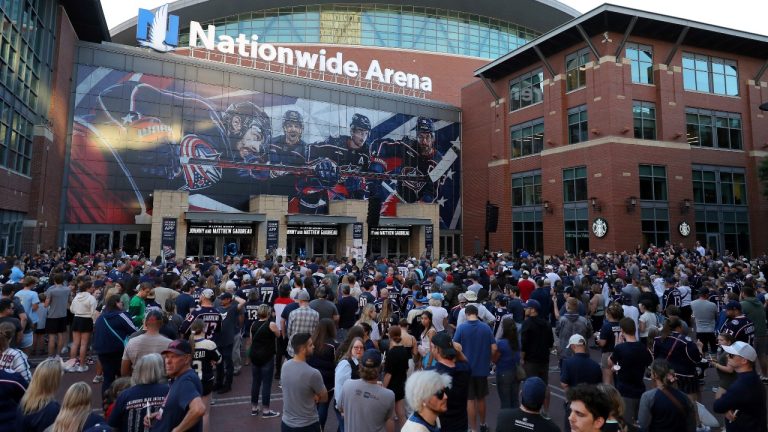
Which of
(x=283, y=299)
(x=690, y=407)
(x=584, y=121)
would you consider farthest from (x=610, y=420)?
(x=584, y=121)

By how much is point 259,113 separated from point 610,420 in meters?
36.5

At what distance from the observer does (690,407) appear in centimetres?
470

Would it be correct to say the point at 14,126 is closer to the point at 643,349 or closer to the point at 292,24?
the point at 643,349

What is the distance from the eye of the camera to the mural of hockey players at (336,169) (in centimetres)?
3822

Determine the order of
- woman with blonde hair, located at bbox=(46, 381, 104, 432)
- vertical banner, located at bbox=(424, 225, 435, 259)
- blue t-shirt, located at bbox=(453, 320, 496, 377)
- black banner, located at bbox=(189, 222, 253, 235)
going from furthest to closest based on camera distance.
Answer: vertical banner, located at bbox=(424, 225, 435, 259), black banner, located at bbox=(189, 222, 253, 235), blue t-shirt, located at bbox=(453, 320, 496, 377), woman with blonde hair, located at bbox=(46, 381, 104, 432)

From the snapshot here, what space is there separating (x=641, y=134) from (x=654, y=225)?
247 inches

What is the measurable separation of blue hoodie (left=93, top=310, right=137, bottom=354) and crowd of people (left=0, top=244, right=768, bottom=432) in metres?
0.03

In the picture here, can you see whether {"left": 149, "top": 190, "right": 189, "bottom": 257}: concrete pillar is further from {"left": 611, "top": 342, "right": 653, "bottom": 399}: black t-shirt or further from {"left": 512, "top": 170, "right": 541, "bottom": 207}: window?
{"left": 611, "top": 342, "right": 653, "bottom": 399}: black t-shirt

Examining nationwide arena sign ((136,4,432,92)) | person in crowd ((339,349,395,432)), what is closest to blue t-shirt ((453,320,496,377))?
person in crowd ((339,349,395,432))

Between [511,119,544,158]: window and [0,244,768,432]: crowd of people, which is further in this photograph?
[511,119,544,158]: window

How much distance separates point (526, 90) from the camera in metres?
36.7

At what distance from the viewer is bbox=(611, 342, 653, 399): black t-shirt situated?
5.95 m

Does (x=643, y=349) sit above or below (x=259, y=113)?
below

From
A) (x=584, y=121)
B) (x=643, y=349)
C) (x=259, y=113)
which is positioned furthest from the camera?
(x=259, y=113)
